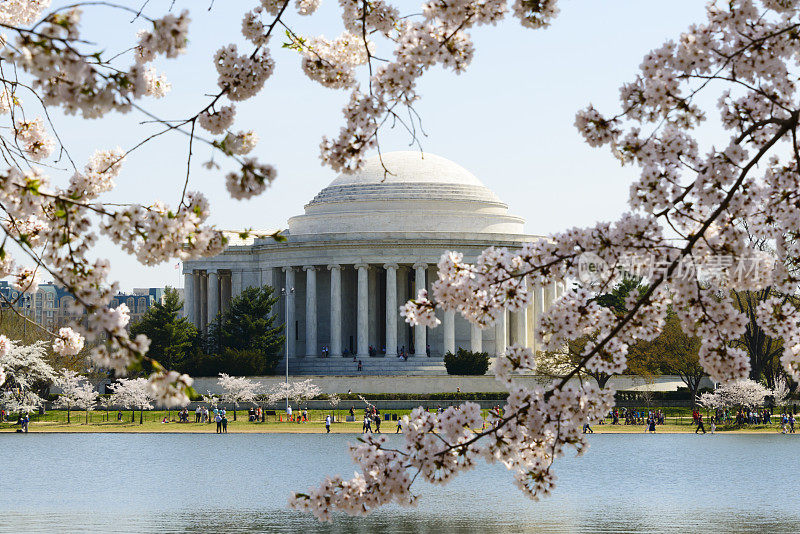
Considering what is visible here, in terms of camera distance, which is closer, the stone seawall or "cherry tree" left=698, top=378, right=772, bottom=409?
"cherry tree" left=698, top=378, right=772, bottom=409

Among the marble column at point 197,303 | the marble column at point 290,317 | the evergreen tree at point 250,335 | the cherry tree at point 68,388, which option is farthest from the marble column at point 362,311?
the cherry tree at point 68,388

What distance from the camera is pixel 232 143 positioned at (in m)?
9.34

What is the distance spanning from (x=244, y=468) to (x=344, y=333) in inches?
2261

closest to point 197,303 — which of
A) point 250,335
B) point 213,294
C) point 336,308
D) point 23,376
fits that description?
point 213,294

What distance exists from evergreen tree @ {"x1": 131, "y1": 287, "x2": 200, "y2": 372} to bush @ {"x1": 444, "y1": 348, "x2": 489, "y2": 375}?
19565 mm

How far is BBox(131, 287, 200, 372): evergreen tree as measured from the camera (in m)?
87.6

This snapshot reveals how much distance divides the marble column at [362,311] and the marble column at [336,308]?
1.62 meters

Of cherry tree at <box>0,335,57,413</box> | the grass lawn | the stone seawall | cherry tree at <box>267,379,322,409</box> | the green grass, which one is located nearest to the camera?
the grass lawn

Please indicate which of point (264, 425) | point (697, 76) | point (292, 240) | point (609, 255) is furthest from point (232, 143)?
point (292, 240)

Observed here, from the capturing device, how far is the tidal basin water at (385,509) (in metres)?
32.0

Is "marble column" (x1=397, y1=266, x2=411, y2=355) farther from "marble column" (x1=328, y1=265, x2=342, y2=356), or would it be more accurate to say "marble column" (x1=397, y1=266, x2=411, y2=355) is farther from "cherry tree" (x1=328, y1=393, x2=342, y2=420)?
"cherry tree" (x1=328, y1=393, x2=342, y2=420)

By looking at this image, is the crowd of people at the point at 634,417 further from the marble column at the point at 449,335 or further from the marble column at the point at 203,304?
the marble column at the point at 203,304

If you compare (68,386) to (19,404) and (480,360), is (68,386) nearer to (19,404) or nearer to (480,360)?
(19,404)

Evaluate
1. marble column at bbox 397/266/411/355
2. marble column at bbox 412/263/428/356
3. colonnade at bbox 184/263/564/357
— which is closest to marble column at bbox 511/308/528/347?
colonnade at bbox 184/263/564/357
